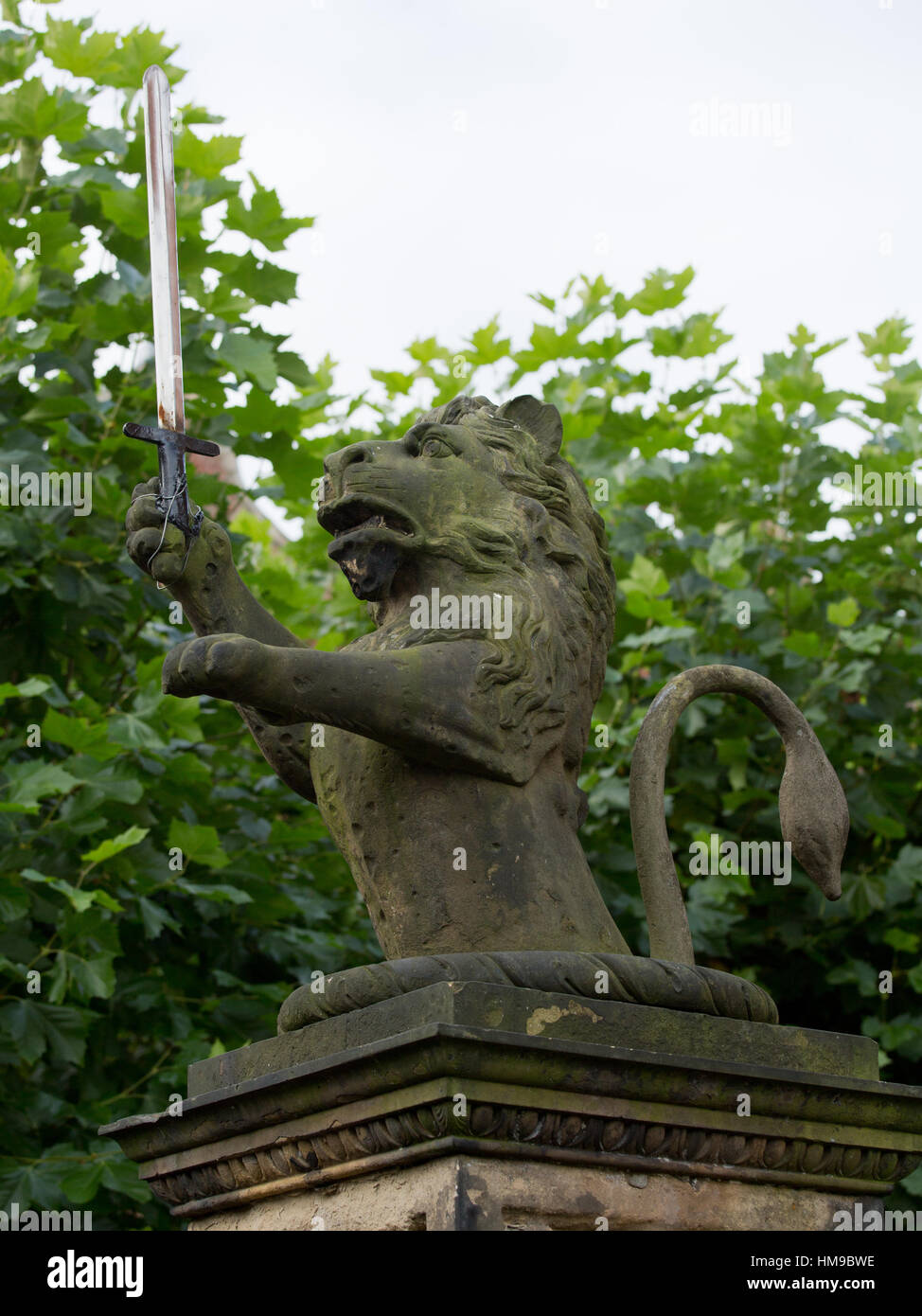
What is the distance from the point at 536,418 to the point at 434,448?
0.46 m

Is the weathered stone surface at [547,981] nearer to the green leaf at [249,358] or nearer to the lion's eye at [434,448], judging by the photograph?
the lion's eye at [434,448]

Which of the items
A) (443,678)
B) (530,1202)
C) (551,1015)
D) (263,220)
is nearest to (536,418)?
(443,678)

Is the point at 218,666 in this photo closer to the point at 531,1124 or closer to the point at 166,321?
the point at 166,321

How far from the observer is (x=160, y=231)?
4.02 metres

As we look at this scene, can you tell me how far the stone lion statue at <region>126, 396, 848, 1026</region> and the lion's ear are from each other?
18 mm

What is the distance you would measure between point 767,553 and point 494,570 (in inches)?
245

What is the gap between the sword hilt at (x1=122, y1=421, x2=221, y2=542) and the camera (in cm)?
390

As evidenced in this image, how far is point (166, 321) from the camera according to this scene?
392 cm

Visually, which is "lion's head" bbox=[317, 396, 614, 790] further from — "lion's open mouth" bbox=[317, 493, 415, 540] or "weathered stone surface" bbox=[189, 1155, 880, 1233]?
"weathered stone surface" bbox=[189, 1155, 880, 1233]

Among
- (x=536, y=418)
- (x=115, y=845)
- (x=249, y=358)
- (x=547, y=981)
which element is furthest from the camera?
(x=249, y=358)

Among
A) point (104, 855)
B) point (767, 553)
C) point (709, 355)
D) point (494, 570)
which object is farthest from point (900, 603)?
point (494, 570)

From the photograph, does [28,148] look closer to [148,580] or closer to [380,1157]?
[148,580]

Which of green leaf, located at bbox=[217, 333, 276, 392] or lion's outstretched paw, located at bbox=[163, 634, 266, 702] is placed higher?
green leaf, located at bbox=[217, 333, 276, 392]

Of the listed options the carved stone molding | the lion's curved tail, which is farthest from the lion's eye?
the carved stone molding
